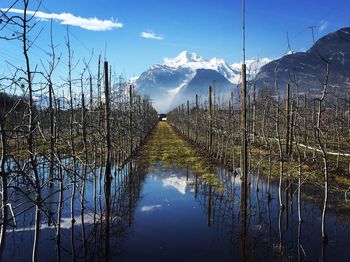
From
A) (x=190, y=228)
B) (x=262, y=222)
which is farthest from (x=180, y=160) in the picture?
(x=190, y=228)

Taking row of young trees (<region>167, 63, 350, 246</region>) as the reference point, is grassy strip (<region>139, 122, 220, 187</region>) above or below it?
below

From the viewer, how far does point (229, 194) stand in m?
18.7

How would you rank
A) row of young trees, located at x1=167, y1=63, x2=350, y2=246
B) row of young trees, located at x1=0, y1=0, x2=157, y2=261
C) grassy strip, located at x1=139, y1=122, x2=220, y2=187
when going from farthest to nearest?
grassy strip, located at x1=139, y1=122, x2=220, y2=187 < row of young trees, located at x1=167, y1=63, x2=350, y2=246 < row of young trees, located at x1=0, y1=0, x2=157, y2=261

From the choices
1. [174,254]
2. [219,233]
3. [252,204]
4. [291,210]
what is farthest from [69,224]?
[291,210]

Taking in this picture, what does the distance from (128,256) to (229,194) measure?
8.92 metres

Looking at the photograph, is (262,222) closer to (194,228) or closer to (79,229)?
(194,228)

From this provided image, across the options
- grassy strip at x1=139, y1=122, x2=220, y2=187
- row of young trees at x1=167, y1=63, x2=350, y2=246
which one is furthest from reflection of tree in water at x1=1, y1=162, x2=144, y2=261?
grassy strip at x1=139, y1=122, x2=220, y2=187

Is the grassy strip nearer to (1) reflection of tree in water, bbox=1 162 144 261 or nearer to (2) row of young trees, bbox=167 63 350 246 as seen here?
(2) row of young trees, bbox=167 63 350 246

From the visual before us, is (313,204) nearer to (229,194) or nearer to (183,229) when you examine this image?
(229,194)

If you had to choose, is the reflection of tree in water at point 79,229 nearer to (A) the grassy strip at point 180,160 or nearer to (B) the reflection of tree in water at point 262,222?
(B) the reflection of tree in water at point 262,222

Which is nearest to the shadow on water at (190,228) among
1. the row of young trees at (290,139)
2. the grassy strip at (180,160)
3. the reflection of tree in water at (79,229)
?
the reflection of tree in water at (79,229)

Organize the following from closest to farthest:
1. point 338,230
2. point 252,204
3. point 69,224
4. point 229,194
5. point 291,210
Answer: point 338,230, point 69,224, point 291,210, point 252,204, point 229,194

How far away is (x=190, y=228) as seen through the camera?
533 inches

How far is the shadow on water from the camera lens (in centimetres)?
1095
